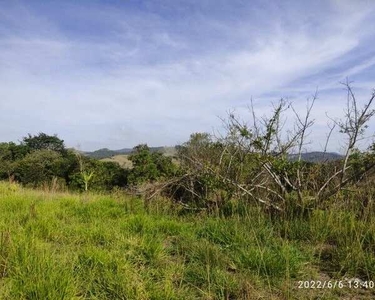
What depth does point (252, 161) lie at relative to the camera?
6207mm

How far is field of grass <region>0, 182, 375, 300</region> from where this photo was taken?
2.95 meters

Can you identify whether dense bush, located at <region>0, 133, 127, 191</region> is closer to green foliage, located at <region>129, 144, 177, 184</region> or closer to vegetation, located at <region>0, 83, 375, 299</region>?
green foliage, located at <region>129, 144, 177, 184</region>

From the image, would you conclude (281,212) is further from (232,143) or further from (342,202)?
(232,143)

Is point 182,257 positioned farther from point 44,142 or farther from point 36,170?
point 44,142

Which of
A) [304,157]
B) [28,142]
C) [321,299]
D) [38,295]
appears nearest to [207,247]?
[321,299]

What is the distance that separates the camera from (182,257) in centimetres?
395

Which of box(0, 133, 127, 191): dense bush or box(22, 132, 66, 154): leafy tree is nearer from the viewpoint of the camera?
box(0, 133, 127, 191): dense bush

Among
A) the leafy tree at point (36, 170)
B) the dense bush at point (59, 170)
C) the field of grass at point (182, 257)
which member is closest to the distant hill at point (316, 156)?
the field of grass at point (182, 257)

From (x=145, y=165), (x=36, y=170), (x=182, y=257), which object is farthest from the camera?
(x=36, y=170)

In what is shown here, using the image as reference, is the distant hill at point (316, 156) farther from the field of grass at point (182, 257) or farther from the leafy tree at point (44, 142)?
the leafy tree at point (44, 142)

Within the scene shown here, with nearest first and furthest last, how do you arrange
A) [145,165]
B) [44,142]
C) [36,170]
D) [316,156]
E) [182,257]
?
[182,257]
[316,156]
[145,165]
[36,170]
[44,142]

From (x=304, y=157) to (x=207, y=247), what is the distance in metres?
2.85

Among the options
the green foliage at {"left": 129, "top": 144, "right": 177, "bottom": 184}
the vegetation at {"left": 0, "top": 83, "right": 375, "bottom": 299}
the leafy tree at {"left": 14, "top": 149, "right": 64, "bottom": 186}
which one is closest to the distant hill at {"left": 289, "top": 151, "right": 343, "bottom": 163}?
the vegetation at {"left": 0, "top": 83, "right": 375, "bottom": 299}

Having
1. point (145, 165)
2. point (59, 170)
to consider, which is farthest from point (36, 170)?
point (145, 165)
